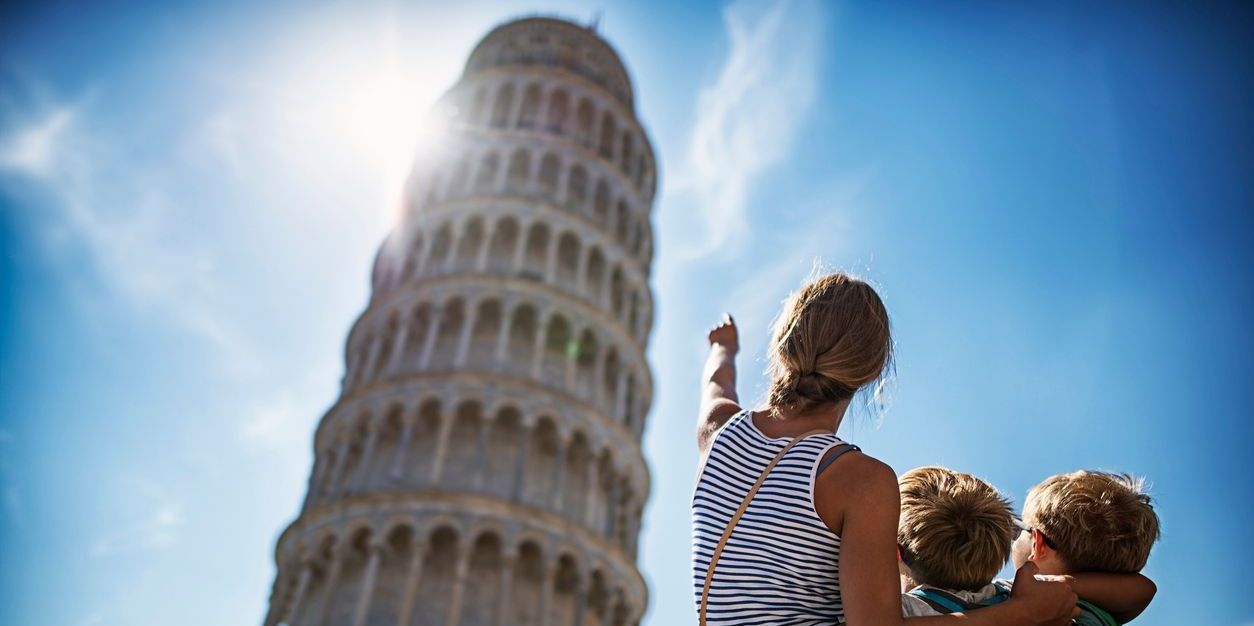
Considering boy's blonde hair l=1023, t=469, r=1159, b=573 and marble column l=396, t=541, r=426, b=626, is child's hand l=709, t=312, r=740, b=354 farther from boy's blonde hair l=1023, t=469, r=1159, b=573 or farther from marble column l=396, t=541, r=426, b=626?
marble column l=396, t=541, r=426, b=626

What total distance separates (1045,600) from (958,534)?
0.29 m

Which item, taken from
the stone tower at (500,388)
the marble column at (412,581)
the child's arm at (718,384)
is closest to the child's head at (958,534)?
the child's arm at (718,384)

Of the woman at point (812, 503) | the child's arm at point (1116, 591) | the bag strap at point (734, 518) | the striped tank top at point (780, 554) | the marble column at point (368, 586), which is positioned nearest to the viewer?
the woman at point (812, 503)

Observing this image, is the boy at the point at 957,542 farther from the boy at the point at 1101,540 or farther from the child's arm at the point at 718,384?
the child's arm at the point at 718,384

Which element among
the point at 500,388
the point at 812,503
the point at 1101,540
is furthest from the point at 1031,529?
the point at 500,388

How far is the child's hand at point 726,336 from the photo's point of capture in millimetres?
3016

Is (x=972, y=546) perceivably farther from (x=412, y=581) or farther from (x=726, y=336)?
(x=412, y=581)

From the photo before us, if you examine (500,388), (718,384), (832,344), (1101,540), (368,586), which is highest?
(500,388)

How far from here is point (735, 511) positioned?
2281 mm

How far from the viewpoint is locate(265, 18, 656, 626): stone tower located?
55.7 ft

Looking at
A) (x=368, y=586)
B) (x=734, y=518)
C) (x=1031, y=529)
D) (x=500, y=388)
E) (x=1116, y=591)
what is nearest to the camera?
(x=734, y=518)

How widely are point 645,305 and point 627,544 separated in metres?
6.21

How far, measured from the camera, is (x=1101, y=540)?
97.3 inches

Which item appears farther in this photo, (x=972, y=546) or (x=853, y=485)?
(x=972, y=546)
